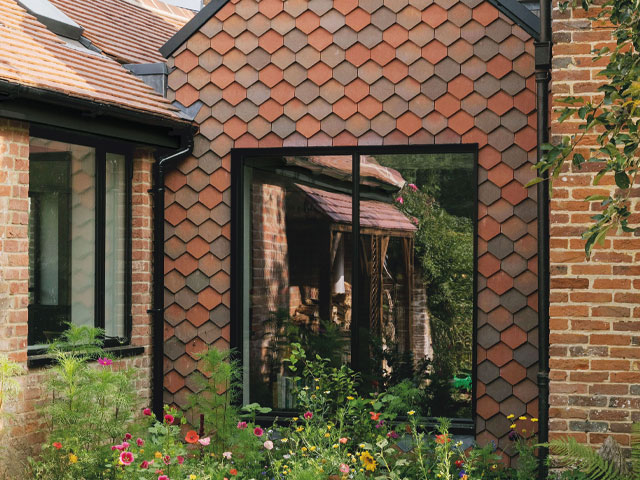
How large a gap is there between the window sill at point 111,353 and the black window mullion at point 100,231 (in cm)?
23

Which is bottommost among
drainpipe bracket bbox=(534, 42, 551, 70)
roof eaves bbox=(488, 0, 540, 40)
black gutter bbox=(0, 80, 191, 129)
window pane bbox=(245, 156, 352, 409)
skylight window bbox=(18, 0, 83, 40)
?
window pane bbox=(245, 156, 352, 409)

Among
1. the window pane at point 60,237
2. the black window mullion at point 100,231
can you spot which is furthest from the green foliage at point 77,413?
the black window mullion at point 100,231

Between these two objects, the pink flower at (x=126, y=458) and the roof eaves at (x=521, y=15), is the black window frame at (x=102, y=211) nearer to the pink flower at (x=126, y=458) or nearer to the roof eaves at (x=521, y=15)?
the pink flower at (x=126, y=458)

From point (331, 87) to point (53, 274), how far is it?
8.75 feet

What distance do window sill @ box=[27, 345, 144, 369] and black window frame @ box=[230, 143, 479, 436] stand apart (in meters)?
0.80

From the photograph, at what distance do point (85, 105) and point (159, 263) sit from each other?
1.65 meters

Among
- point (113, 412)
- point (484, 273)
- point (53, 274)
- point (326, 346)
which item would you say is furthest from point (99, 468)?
point (484, 273)

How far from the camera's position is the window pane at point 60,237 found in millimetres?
6004

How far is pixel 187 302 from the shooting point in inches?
278

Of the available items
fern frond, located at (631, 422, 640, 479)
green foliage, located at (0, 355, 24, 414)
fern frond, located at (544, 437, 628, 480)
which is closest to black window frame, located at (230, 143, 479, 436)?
fern frond, located at (544, 437, 628, 480)

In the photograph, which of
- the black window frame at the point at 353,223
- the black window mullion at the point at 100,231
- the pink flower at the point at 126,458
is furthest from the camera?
the black window mullion at the point at 100,231

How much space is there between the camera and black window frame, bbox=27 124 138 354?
6.44 meters

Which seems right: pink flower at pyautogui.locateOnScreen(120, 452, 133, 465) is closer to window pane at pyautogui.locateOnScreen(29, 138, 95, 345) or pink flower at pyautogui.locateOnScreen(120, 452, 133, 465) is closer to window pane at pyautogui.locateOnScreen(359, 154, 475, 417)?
window pane at pyautogui.locateOnScreen(29, 138, 95, 345)

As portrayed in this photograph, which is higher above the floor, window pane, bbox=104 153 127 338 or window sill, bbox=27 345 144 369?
window pane, bbox=104 153 127 338
